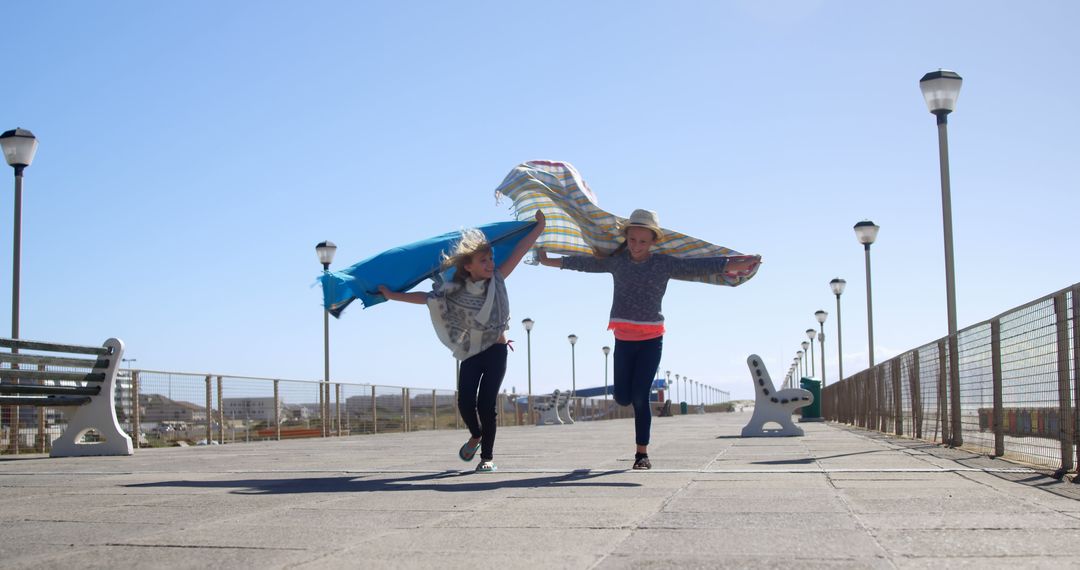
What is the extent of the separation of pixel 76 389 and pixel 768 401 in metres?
8.83

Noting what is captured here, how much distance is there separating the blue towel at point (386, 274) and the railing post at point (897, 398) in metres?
9.10

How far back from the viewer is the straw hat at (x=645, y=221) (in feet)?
25.4

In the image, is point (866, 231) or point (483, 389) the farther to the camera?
point (866, 231)

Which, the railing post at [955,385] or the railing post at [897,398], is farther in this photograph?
the railing post at [897,398]

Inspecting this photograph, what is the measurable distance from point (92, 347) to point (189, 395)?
18.0 feet

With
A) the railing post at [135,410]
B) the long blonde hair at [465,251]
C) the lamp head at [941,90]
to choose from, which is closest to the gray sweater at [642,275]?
the long blonde hair at [465,251]

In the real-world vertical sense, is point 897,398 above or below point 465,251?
below

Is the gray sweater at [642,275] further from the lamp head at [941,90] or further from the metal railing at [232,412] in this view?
the metal railing at [232,412]

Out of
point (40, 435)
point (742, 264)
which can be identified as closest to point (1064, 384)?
point (742, 264)

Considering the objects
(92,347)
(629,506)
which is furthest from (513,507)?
(92,347)

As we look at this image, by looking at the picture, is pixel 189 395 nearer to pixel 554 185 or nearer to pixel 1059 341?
pixel 554 185

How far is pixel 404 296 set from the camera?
25.7ft

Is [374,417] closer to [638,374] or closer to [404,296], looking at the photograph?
[404,296]

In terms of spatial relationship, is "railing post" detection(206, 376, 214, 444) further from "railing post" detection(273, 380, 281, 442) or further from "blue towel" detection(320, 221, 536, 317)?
"blue towel" detection(320, 221, 536, 317)
